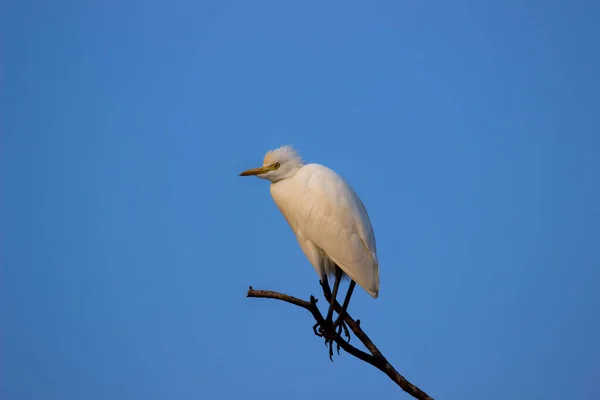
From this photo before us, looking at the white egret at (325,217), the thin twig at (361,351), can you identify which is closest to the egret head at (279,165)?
the white egret at (325,217)

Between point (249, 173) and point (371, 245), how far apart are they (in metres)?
1.22

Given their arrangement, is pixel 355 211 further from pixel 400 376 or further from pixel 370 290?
pixel 400 376

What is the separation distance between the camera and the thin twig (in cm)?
508

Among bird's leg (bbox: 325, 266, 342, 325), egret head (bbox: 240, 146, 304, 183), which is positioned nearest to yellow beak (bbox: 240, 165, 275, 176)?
egret head (bbox: 240, 146, 304, 183)

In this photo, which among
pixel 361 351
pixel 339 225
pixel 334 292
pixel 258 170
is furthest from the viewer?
pixel 258 170

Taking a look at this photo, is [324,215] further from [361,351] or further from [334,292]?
[361,351]

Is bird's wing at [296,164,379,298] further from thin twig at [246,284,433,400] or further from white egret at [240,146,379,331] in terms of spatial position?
thin twig at [246,284,433,400]

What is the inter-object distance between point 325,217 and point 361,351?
1323mm

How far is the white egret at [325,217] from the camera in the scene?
6.11 m

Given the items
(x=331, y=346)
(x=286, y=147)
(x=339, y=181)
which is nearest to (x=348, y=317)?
(x=331, y=346)

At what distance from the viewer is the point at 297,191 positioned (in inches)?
249

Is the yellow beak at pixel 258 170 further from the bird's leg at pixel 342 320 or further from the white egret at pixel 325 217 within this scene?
the bird's leg at pixel 342 320

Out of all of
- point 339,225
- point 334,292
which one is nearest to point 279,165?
point 339,225

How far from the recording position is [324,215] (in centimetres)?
623
